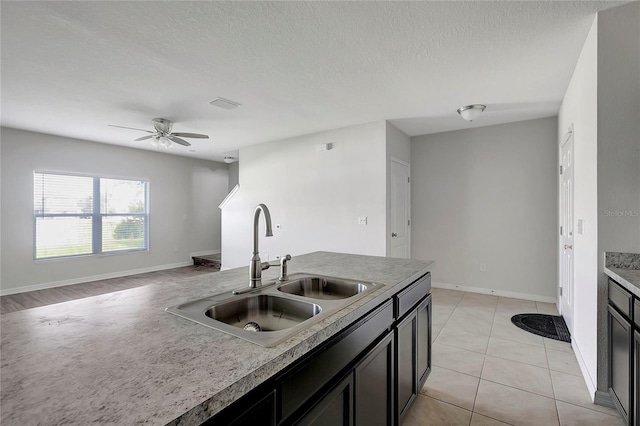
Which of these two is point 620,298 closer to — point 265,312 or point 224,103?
point 265,312

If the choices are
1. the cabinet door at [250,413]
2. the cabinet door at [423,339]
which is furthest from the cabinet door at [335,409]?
the cabinet door at [423,339]

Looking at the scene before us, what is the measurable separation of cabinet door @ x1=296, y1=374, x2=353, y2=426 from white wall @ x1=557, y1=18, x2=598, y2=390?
1.93 meters

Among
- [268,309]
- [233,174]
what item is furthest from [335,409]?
[233,174]

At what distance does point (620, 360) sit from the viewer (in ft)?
5.69

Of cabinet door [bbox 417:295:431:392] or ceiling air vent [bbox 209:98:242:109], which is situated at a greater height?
ceiling air vent [bbox 209:98:242:109]

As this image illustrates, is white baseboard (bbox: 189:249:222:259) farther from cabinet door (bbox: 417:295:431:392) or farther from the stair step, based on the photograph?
cabinet door (bbox: 417:295:431:392)

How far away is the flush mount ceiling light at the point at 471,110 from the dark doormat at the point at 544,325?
8.12 ft

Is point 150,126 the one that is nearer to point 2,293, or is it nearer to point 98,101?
point 98,101

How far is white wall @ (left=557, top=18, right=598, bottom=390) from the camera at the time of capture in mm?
2029

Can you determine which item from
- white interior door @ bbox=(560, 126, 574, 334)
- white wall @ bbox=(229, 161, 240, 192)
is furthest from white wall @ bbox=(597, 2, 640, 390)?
white wall @ bbox=(229, 161, 240, 192)

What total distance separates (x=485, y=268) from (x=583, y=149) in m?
2.63

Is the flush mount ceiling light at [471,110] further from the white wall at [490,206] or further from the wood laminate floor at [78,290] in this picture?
the wood laminate floor at [78,290]

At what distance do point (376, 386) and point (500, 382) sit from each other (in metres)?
1.51

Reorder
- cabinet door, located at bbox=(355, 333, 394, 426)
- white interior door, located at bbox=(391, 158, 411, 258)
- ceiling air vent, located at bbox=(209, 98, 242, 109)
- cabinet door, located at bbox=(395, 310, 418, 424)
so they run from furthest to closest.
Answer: white interior door, located at bbox=(391, 158, 411, 258)
ceiling air vent, located at bbox=(209, 98, 242, 109)
cabinet door, located at bbox=(395, 310, 418, 424)
cabinet door, located at bbox=(355, 333, 394, 426)
